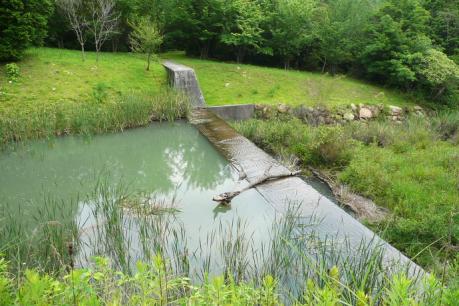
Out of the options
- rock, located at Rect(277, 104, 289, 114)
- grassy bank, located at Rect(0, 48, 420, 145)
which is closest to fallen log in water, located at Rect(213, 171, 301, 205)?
grassy bank, located at Rect(0, 48, 420, 145)

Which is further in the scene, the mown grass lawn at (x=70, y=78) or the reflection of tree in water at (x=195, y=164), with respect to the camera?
the mown grass lawn at (x=70, y=78)

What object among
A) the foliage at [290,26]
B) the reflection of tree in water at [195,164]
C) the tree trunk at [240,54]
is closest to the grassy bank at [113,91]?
the tree trunk at [240,54]

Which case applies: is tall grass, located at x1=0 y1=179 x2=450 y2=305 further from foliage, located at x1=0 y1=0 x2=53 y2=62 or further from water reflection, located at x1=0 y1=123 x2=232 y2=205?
foliage, located at x1=0 y1=0 x2=53 y2=62

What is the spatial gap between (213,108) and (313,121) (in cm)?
308

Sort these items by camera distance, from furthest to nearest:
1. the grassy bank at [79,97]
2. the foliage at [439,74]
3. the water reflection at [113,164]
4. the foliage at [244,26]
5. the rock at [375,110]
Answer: the foliage at [244,26], the foliage at [439,74], the rock at [375,110], the grassy bank at [79,97], the water reflection at [113,164]

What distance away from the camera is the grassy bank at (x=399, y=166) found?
15.0ft

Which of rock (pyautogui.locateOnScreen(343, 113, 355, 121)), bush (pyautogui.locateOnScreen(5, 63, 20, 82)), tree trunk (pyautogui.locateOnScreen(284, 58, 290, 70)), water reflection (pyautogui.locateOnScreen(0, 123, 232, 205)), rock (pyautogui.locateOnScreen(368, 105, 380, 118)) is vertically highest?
tree trunk (pyautogui.locateOnScreen(284, 58, 290, 70))

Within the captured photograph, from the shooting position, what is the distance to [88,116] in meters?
8.95

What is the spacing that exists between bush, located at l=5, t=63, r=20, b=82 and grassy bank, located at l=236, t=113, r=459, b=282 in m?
7.24

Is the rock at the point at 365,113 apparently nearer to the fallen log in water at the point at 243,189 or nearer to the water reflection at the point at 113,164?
the water reflection at the point at 113,164

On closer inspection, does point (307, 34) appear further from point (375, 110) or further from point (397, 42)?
point (375, 110)

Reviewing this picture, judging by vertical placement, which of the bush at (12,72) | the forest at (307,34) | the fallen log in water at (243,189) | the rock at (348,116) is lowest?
the fallen log in water at (243,189)

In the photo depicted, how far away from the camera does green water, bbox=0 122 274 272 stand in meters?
4.84

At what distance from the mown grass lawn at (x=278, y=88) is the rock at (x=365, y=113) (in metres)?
0.56
